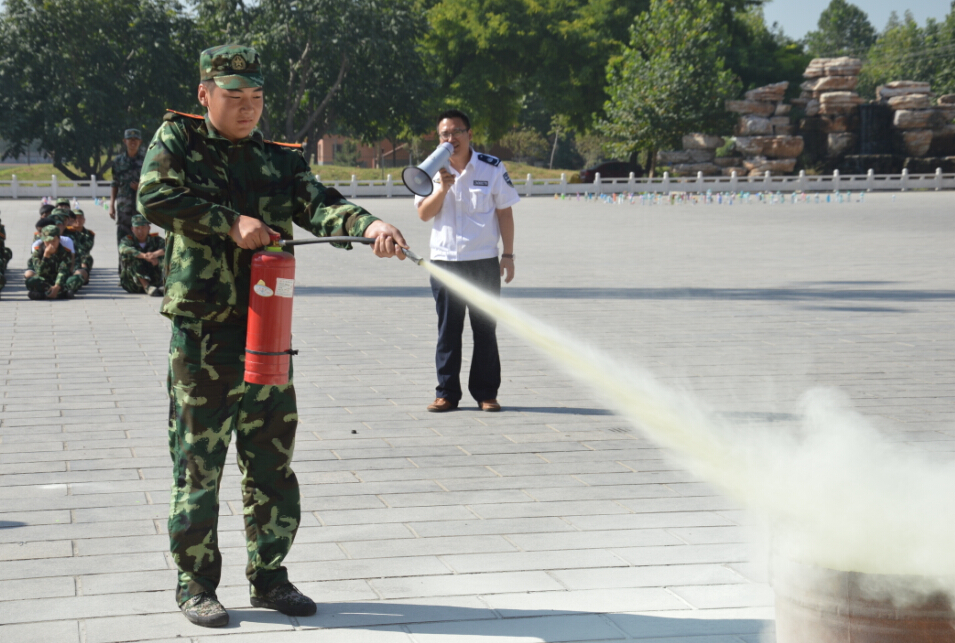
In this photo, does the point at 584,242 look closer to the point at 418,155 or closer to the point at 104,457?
the point at 104,457

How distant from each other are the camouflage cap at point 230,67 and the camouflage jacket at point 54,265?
33.2 feet

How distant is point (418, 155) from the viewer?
310 feet

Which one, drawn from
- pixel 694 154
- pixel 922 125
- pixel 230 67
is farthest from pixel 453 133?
pixel 922 125

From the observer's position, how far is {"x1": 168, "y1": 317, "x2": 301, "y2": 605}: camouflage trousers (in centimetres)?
361

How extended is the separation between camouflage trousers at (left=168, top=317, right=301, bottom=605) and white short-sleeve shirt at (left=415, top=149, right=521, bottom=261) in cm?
329

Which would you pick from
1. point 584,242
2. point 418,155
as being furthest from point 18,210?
point 418,155

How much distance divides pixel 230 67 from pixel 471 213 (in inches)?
137

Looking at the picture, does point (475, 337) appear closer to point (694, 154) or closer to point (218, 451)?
point (218, 451)

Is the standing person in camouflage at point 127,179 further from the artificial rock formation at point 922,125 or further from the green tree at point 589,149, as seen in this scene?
the green tree at point 589,149

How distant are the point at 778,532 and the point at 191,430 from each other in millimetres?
1916

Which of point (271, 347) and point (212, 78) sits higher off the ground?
point (212, 78)

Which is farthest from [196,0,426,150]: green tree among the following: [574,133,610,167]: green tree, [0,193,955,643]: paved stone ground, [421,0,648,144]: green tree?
[0,193,955,643]: paved stone ground

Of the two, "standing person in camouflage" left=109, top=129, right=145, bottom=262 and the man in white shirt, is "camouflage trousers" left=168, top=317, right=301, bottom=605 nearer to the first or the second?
the man in white shirt

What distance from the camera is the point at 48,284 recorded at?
12844mm
